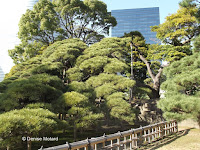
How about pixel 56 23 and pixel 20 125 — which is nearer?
pixel 20 125

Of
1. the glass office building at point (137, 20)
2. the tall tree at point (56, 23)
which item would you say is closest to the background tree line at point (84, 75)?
the tall tree at point (56, 23)

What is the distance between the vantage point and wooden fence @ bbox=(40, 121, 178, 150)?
3371 millimetres

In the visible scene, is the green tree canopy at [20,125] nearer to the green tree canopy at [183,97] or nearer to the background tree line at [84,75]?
the background tree line at [84,75]

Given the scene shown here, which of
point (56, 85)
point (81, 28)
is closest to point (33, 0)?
point (81, 28)

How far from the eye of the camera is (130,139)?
4.59m

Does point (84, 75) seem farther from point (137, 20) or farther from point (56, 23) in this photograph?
point (137, 20)

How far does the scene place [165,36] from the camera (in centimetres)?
1012

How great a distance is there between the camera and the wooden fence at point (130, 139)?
337 centimetres

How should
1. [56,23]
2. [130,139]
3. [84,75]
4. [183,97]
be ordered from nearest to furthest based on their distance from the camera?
[130,139]
[183,97]
[84,75]
[56,23]

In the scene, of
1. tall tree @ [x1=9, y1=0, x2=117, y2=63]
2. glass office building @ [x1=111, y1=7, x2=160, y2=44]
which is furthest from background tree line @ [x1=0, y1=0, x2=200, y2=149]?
glass office building @ [x1=111, y1=7, x2=160, y2=44]

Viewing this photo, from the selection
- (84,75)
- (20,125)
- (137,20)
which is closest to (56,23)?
(84,75)

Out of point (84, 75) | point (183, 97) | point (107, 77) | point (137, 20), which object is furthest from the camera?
point (137, 20)

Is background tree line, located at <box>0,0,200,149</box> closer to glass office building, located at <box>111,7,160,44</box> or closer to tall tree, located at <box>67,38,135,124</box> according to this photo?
tall tree, located at <box>67,38,135,124</box>

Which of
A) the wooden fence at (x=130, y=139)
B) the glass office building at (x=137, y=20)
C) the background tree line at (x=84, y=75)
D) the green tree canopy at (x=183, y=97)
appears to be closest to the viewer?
the wooden fence at (x=130, y=139)
